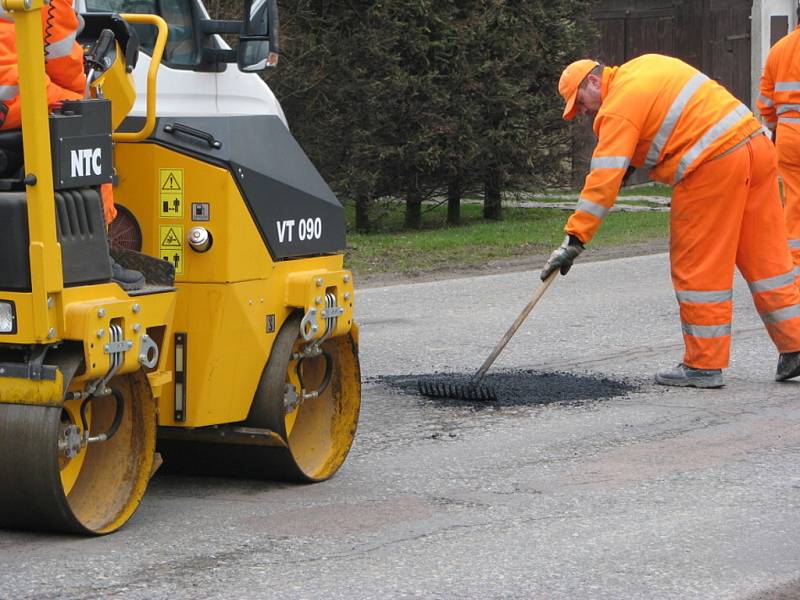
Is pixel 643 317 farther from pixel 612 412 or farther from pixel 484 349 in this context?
pixel 612 412

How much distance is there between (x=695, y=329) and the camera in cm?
829

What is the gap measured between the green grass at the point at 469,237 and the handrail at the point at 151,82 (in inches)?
287

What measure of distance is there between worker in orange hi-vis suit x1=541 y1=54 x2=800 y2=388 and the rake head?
68 cm

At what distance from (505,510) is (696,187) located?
2983 mm

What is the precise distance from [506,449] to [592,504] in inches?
38.8

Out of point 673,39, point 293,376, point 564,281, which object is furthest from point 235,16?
point 673,39

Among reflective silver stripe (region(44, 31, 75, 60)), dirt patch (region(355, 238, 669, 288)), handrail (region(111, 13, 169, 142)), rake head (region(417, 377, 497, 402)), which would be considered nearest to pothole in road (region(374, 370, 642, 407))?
rake head (region(417, 377, 497, 402))

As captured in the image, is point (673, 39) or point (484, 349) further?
point (673, 39)

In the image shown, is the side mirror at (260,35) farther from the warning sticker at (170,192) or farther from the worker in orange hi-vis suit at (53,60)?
the worker in orange hi-vis suit at (53,60)

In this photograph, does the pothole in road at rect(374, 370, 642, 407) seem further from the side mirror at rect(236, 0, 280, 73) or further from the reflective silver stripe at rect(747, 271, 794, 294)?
the side mirror at rect(236, 0, 280, 73)

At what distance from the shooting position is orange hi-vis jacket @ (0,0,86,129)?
15.9ft

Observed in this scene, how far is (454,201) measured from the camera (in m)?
17.0

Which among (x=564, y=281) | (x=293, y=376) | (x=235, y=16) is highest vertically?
(x=235, y=16)

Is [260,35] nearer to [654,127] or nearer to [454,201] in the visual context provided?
[654,127]
